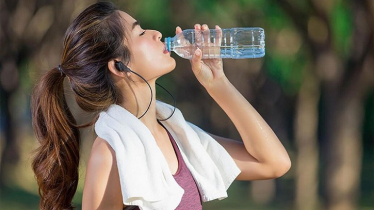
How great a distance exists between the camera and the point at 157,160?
4.88ft

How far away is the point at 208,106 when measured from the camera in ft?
14.2

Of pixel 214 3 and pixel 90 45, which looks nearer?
pixel 90 45

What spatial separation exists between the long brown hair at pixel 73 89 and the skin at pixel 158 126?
3 centimetres

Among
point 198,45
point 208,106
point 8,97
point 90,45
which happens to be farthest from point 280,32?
point 90,45

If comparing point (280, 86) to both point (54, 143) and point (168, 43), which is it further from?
point (54, 143)

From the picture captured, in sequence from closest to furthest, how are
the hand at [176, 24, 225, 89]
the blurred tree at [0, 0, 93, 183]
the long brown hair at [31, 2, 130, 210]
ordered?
the long brown hair at [31, 2, 130, 210], the hand at [176, 24, 225, 89], the blurred tree at [0, 0, 93, 183]

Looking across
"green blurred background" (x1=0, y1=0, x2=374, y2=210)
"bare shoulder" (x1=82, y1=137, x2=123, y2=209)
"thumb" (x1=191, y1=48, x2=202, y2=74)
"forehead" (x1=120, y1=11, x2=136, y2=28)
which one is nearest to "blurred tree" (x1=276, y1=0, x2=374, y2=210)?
"green blurred background" (x1=0, y1=0, x2=374, y2=210)

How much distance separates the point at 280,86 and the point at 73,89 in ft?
8.96

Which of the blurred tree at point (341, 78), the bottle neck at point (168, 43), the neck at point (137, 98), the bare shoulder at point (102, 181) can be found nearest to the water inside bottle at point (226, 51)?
the bottle neck at point (168, 43)

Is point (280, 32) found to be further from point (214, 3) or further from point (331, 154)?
point (331, 154)

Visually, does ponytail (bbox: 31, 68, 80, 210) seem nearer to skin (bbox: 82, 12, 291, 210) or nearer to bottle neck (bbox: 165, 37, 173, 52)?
skin (bbox: 82, 12, 291, 210)

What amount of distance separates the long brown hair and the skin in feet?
0.10

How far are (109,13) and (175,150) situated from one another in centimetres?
37

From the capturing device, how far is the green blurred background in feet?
12.8
